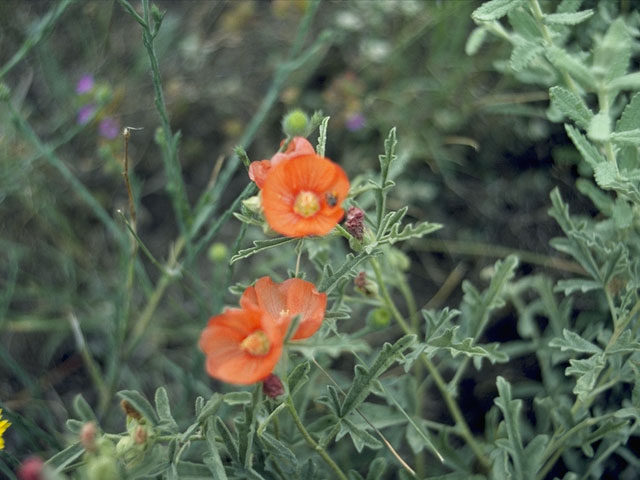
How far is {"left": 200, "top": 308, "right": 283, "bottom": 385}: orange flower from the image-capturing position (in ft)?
3.81

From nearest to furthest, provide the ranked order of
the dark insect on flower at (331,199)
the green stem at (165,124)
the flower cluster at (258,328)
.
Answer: the flower cluster at (258,328) → the dark insect on flower at (331,199) → the green stem at (165,124)

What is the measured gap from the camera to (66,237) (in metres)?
2.60

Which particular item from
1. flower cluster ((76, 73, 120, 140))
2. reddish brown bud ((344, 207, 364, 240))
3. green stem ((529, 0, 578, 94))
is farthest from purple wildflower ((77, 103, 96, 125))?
green stem ((529, 0, 578, 94))

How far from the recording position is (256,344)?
121 centimetres

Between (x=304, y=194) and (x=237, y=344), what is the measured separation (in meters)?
0.32

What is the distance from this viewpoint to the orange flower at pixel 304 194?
122 cm

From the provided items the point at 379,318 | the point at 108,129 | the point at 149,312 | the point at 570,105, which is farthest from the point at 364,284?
the point at 108,129

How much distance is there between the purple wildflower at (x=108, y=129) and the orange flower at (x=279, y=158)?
4.84 ft

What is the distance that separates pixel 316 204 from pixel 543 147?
1566mm

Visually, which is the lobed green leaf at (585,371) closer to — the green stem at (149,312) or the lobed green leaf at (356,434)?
the lobed green leaf at (356,434)

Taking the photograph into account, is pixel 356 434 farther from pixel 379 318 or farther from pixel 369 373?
pixel 379 318

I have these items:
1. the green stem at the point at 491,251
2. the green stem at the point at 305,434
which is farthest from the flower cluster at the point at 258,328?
the green stem at the point at 491,251

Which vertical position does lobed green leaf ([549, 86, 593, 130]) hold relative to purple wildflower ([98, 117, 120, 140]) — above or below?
above

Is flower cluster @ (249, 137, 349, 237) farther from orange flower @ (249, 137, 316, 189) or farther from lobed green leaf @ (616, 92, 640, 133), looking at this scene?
lobed green leaf @ (616, 92, 640, 133)
